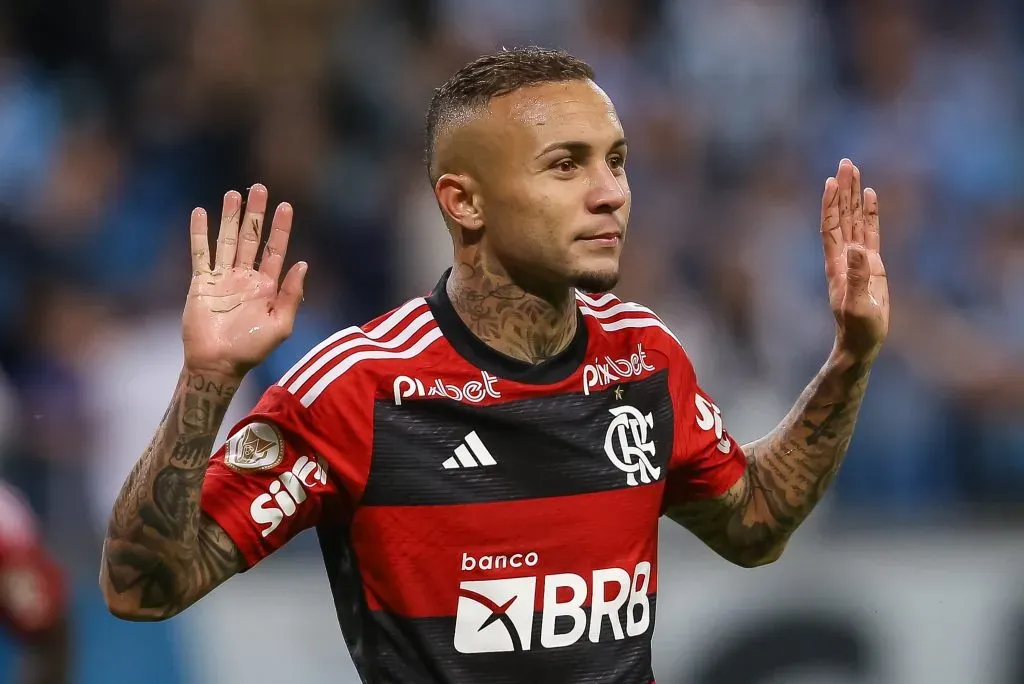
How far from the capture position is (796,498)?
142 inches

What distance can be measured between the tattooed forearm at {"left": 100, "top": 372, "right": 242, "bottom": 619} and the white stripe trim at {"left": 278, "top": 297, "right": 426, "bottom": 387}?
0.32 m

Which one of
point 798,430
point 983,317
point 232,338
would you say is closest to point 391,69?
point 983,317

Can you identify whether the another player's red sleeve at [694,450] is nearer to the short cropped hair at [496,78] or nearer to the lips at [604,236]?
the lips at [604,236]

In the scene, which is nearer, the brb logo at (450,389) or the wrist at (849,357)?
the brb logo at (450,389)

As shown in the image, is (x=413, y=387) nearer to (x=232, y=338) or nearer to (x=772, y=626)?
(x=232, y=338)

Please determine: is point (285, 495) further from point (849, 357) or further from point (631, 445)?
point (849, 357)

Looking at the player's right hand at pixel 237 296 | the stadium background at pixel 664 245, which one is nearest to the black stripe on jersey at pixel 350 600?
the player's right hand at pixel 237 296

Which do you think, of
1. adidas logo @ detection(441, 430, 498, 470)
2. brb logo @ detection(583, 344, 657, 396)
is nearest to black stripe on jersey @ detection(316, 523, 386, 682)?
adidas logo @ detection(441, 430, 498, 470)

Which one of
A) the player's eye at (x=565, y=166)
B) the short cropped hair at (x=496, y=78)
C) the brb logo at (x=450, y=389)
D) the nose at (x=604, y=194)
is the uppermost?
the short cropped hair at (x=496, y=78)

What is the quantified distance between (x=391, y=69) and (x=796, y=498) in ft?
15.9

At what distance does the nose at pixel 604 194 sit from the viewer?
10.5 ft

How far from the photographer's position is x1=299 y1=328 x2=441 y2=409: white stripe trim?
3158 millimetres

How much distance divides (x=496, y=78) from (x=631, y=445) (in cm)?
84

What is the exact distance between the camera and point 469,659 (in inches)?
123
